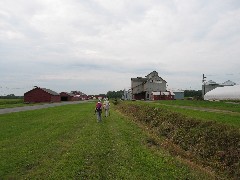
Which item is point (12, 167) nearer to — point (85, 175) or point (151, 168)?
point (85, 175)

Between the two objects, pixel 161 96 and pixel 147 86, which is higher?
pixel 147 86

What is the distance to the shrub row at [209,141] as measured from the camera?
13.9 metres

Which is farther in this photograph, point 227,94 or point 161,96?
point 161,96

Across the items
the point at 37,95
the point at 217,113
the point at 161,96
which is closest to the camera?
the point at 217,113

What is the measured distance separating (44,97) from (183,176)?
101 m

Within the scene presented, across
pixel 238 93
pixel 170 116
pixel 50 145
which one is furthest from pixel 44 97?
pixel 50 145

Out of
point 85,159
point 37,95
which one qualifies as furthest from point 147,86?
point 85,159

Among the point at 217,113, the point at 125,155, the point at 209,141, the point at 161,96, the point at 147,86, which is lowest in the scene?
the point at 125,155

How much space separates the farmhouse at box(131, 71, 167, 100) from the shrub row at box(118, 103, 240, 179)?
95.8 metres

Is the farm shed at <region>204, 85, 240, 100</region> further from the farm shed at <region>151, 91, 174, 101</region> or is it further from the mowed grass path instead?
the mowed grass path

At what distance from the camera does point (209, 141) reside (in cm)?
1705

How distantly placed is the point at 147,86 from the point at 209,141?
340 ft

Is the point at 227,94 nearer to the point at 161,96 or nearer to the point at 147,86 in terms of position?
the point at 161,96

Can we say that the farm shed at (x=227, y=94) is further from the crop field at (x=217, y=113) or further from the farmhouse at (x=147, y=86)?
the farmhouse at (x=147, y=86)
